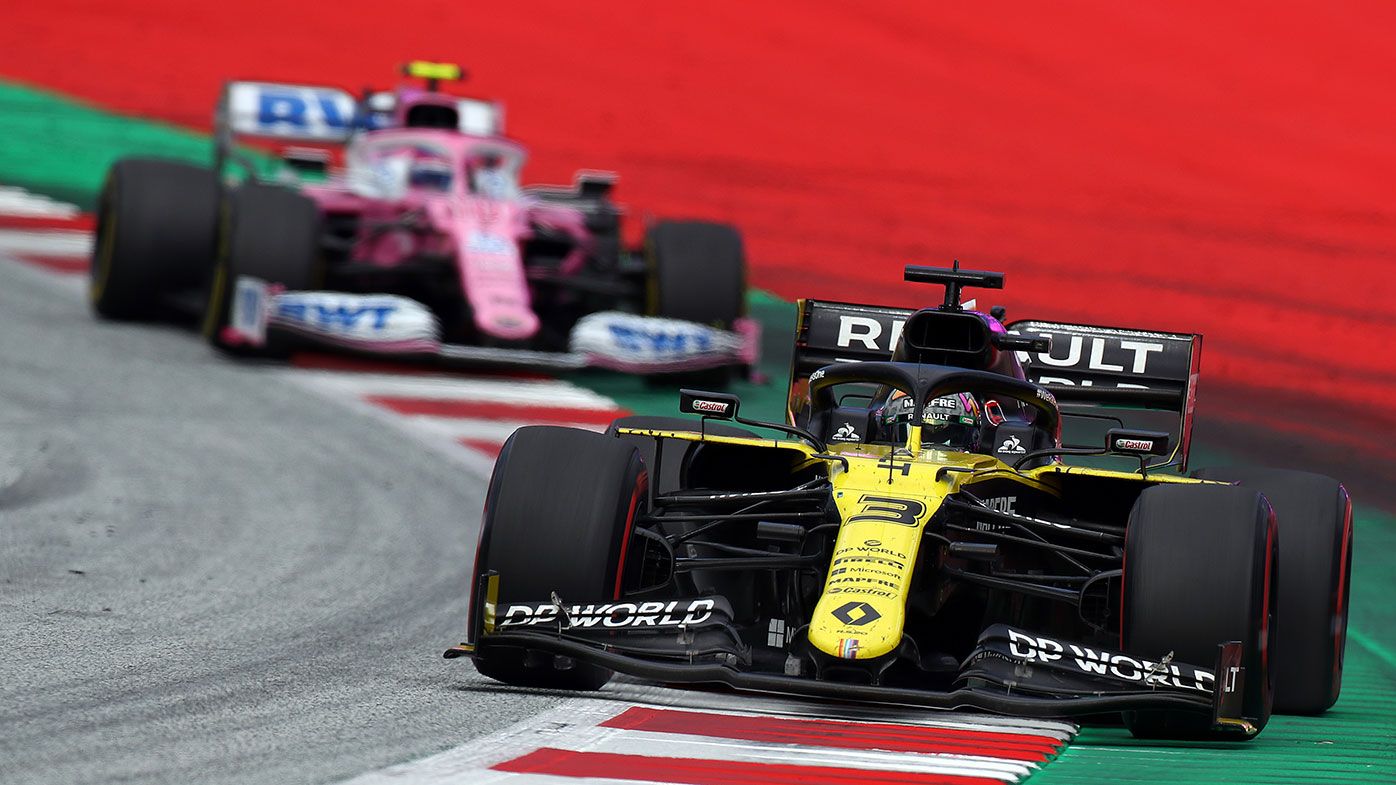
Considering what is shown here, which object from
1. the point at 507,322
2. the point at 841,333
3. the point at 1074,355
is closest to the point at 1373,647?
the point at 1074,355

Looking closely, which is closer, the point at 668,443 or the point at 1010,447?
the point at 1010,447

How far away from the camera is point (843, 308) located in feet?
38.0

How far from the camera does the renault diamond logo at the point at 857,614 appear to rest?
8.23m

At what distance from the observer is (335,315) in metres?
17.0

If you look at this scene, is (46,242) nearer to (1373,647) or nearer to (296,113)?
(296,113)

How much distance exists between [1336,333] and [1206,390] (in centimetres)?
309

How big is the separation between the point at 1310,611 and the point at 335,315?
9.38 m

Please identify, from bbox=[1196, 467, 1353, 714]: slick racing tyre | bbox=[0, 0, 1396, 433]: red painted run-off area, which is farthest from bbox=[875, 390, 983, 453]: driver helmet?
bbox=[0, 0, 1396, 433]: red painted run-off area

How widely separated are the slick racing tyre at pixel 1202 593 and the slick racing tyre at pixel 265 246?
10.1 metres

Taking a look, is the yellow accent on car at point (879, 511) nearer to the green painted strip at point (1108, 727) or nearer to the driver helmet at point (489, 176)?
the green painted strip at point (1108, 727)

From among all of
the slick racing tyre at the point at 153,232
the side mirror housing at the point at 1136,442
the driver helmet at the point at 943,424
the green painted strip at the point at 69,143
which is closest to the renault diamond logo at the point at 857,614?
the side mirror housing at the point at 1136,442

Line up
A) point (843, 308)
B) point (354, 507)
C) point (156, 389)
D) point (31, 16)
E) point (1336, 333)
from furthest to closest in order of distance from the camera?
1. point (31, 16)
2. point (1336, 333)
3. point (156, 389)
4. point (354, 507)
5. point (843, 308)

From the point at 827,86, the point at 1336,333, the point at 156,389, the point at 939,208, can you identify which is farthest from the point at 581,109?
the point at 156,389

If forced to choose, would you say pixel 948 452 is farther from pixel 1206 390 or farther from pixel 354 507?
pixel 1206 390
